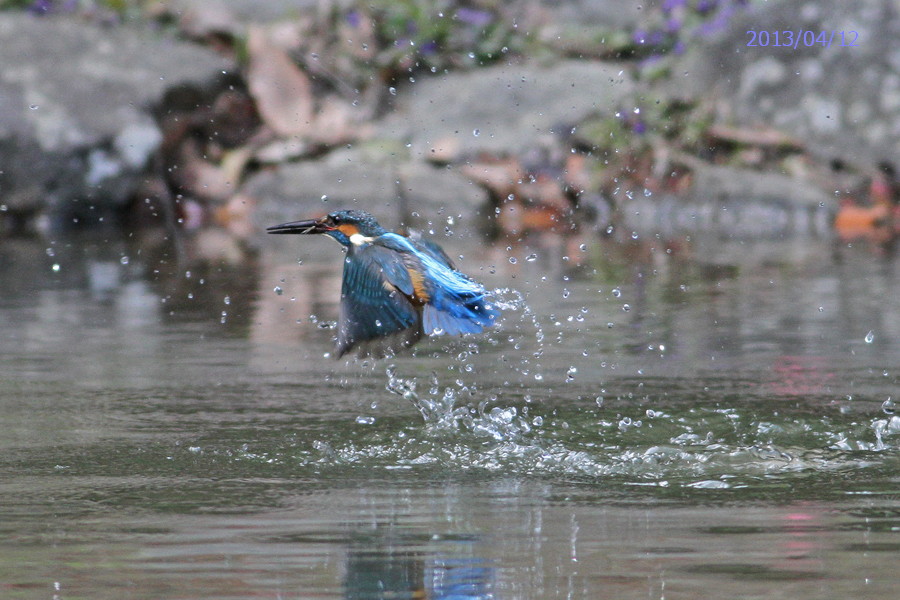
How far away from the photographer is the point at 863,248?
376 inches

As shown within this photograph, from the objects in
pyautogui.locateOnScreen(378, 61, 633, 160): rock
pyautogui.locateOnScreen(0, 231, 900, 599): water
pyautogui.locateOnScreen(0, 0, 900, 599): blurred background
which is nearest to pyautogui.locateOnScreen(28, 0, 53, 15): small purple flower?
pyautogui.locateOnScreen(0, 0, 900, 599): blurred background

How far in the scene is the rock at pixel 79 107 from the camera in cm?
1184

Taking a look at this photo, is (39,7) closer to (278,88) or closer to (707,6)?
(278,88)


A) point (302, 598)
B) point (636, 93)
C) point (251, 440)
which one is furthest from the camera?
point (636, 93)

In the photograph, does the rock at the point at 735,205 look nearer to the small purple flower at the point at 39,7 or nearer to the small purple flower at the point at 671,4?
the small purple flower at the point at 671,4

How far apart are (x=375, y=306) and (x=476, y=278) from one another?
11.0ft

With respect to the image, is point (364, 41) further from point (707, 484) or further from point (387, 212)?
point (707, 484)

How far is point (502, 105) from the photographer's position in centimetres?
1265

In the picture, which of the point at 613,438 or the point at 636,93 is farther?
the point at 636,93

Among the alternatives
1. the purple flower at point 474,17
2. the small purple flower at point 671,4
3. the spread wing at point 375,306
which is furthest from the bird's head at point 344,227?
the small purple flower at point 671,4

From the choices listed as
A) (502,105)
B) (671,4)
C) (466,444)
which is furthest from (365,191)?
(466,444)

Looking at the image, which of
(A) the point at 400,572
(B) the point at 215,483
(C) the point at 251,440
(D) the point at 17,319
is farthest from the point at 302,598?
(D) the point at 17,319

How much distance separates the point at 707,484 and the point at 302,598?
1.42 metres

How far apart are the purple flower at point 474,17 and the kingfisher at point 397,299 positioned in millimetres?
9114
